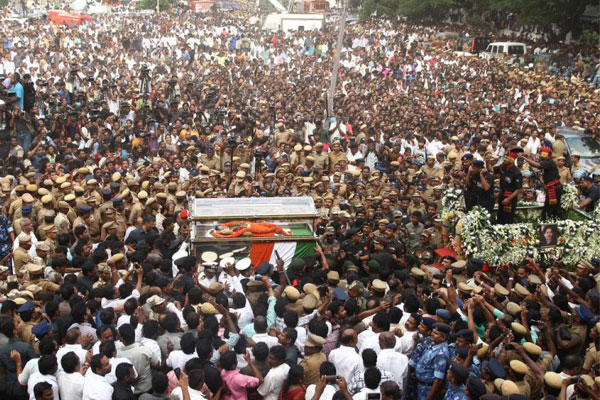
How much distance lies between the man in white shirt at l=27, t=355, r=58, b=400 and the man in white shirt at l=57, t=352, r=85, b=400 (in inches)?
2.1

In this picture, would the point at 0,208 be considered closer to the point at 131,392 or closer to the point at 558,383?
the point at 131,392

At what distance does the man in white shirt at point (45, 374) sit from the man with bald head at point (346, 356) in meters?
2.31

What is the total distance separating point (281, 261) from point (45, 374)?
3.21m

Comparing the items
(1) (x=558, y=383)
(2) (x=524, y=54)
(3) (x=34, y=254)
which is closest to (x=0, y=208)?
(3) (x=34, y=254)

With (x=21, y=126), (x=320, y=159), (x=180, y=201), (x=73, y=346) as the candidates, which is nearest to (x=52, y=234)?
(x=180, y=201)

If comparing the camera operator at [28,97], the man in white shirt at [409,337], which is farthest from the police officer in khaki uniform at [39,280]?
the camera operator at [28,97]

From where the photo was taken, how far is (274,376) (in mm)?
5305

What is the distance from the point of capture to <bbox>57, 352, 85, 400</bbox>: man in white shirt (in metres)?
5.11

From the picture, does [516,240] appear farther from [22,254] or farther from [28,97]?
[28,97]

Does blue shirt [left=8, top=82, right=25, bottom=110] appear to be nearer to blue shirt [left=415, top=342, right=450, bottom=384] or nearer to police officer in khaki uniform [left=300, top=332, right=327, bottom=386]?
police officer in khaki uniform [left=300, top=332, right=327, bottom=386]

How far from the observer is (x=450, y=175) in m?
10.7

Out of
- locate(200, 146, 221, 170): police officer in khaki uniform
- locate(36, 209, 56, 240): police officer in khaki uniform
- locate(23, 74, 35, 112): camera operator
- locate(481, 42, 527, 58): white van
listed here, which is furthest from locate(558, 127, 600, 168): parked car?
locate(481, 42, 527, 58): white van

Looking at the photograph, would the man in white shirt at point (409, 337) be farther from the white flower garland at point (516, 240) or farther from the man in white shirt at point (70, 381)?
the man in white shirt at point (70, 381)

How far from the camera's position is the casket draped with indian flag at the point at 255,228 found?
821 centimetres
